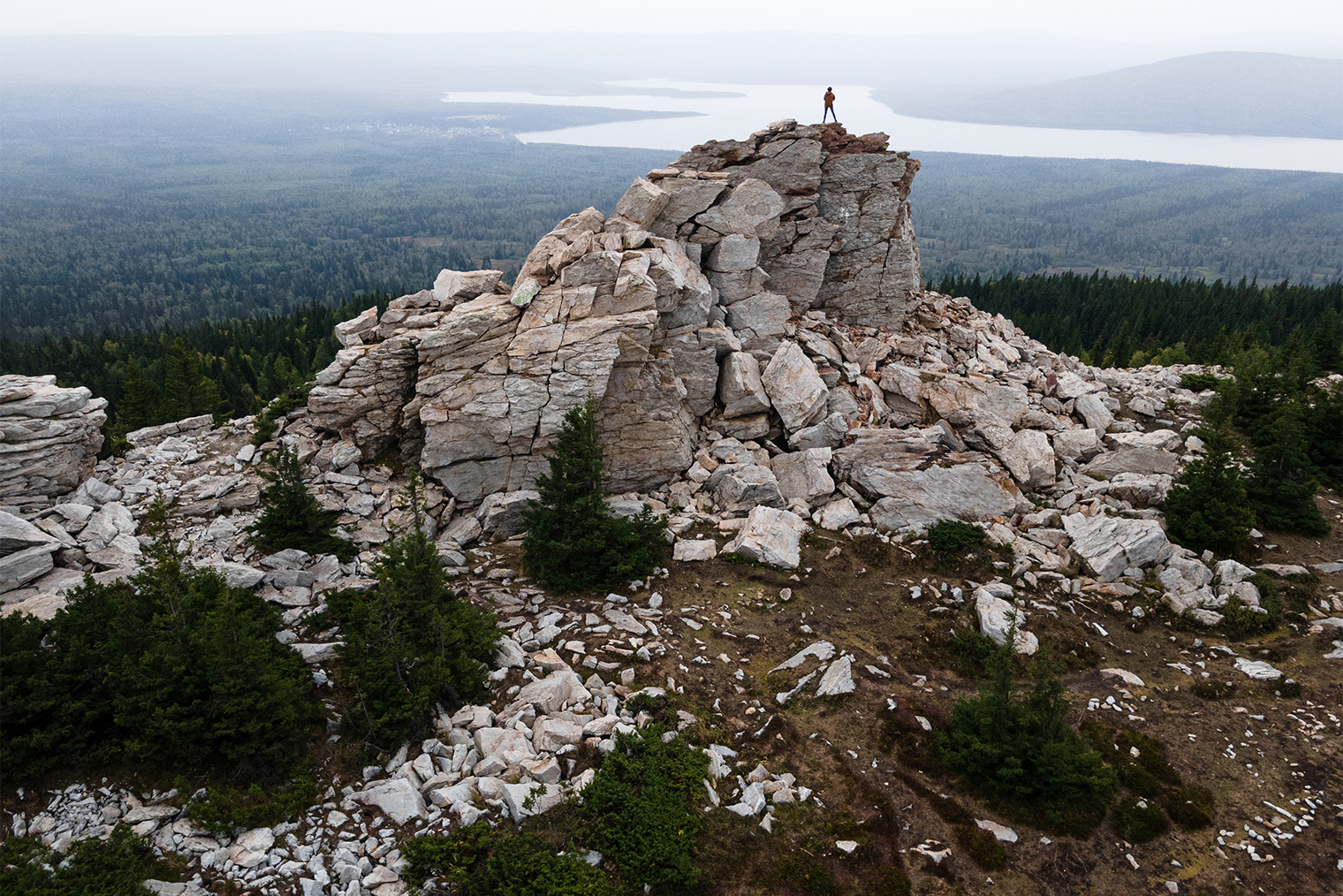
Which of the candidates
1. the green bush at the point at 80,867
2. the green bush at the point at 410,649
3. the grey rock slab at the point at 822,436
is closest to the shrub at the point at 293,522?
the green bush at the point at 410,649

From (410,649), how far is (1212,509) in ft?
85.1

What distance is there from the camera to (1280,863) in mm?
13867

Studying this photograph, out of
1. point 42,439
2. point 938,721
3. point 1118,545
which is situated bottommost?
point 938,721

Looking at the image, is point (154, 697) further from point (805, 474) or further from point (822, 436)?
point (822, 436)

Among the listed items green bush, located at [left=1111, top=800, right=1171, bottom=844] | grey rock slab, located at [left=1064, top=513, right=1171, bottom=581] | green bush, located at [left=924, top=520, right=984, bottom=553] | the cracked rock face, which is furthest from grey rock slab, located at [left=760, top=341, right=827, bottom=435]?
green bush, located at [left=1111, top=800, right=1171, bottom=844]

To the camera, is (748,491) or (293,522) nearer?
(293,522)

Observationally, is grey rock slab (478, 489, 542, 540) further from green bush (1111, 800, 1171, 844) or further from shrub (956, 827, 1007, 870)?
green bush (1111, 800, 1171, 844)

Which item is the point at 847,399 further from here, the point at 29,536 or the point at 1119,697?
the point at 29,536

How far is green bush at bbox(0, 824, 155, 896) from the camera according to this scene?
37.5ft

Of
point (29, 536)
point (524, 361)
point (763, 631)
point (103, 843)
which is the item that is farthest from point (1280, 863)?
point (29, 536)

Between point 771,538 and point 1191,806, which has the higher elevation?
point 771,538

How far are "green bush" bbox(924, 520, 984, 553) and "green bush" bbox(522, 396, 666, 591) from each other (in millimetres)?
10065

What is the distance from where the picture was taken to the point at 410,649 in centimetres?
1630

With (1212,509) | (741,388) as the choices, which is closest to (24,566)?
(741,388)
